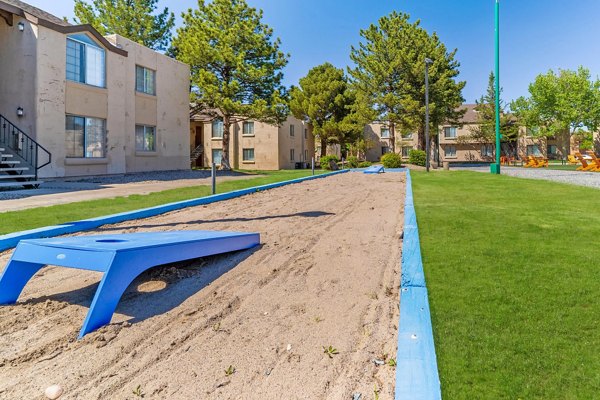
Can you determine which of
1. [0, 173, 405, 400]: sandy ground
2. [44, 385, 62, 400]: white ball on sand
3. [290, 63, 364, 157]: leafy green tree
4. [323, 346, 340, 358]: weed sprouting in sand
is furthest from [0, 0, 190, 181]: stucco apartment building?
[290, 63, 364, 157]: leafy green tree

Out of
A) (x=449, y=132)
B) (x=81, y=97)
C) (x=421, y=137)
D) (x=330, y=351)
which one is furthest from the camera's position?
(x=449, y=132)

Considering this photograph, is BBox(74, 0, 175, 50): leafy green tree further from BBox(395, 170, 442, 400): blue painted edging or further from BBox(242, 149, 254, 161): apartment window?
BBox(395, 170, 442, 400): blue painted edging

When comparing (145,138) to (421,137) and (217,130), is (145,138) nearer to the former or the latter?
(217,130)

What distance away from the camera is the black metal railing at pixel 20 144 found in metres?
14.8

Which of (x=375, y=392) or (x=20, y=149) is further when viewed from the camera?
(x=20, y=149)

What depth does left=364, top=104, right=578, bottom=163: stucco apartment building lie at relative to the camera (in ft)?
184

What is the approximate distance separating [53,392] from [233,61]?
27180 millimetres

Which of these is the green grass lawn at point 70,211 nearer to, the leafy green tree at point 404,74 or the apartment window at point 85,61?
the apartment window at point 85,61

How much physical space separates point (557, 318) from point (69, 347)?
319 cm

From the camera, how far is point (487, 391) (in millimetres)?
Result: 1872

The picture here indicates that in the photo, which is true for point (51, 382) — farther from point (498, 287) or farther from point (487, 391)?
point (498, 287)

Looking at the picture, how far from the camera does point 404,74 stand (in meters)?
38.4

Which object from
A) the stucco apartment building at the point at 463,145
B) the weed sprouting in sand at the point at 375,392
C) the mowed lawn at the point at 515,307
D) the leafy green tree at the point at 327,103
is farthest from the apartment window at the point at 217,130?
the weed sprouting in sand at the point at 375,392

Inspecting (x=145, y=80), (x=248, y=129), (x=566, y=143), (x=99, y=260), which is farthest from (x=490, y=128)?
(x=99, y=260)
